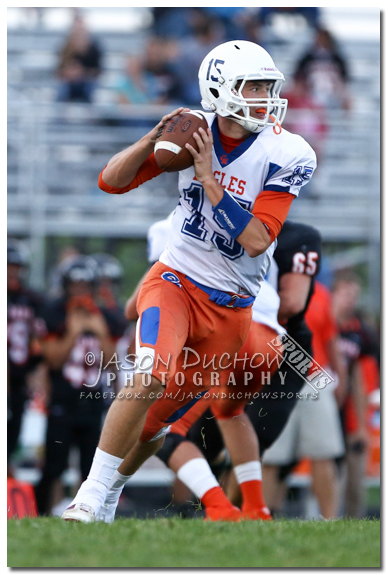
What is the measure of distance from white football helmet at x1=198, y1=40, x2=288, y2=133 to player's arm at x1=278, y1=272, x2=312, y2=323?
1319mm

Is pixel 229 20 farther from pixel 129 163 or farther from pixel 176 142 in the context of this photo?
pixel 176 142

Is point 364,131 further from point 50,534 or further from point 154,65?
point 50,534

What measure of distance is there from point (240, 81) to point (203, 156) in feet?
1.31

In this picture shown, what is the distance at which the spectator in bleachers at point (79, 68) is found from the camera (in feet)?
33.9

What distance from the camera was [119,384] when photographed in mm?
7906

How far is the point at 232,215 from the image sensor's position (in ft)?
12.2

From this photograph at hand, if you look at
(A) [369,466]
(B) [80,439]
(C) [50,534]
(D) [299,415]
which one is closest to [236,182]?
(C) [50,534]

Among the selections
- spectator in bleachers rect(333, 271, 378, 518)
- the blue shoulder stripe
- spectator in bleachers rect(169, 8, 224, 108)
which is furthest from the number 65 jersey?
spectator in bleachers rect(169, 8, 224, 108)

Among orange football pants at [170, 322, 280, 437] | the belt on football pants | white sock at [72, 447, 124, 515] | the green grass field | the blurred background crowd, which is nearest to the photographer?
the green grass field

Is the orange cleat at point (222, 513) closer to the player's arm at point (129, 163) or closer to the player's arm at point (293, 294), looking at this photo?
the player's arm at point (293, 294)

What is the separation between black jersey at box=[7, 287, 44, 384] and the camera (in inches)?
299

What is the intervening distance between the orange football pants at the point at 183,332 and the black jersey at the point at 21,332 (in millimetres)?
3629

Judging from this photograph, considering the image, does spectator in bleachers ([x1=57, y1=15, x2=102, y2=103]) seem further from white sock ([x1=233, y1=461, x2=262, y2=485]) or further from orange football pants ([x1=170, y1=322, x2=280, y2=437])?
white sock ([x1=233, y1=461, x2=262, y2=485])

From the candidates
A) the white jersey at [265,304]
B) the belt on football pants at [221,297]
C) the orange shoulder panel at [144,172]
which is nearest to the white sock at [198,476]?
the white jersey at [265,304]
